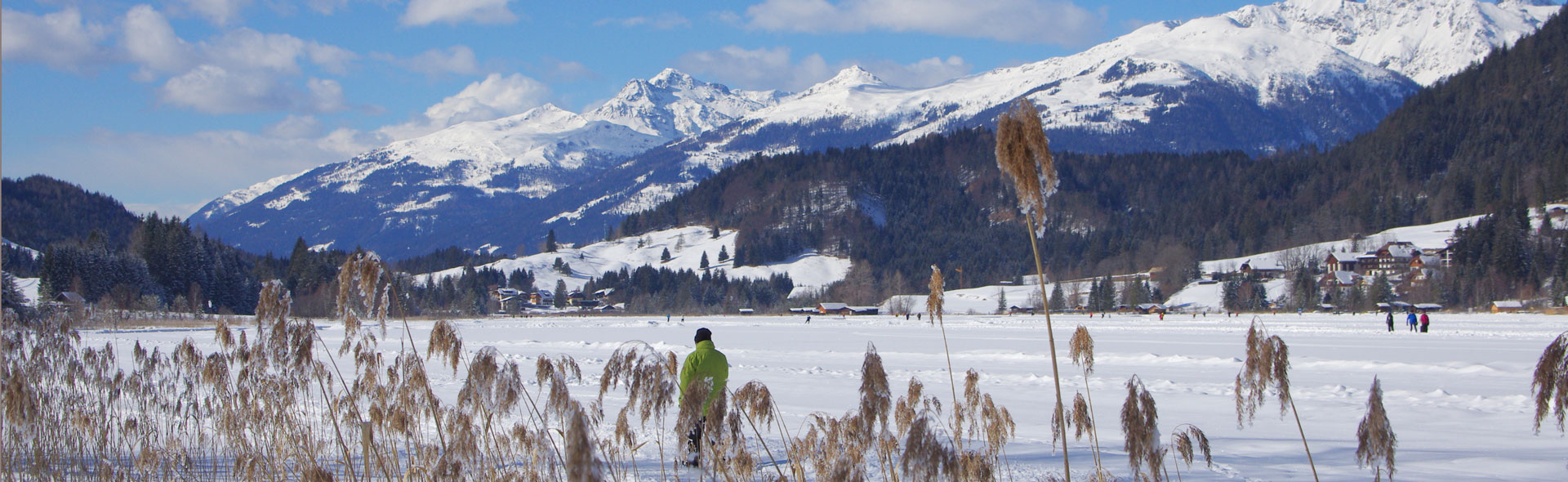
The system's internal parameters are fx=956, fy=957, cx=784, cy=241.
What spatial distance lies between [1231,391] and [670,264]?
547 feet

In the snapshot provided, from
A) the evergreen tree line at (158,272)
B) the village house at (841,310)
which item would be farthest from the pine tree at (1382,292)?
Result: the evergreen tree line at (158,272)

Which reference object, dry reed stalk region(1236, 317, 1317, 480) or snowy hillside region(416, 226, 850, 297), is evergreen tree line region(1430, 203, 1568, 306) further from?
dry reed stalk region(1236, 317, 1317, 480)

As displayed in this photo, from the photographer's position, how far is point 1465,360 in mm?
23781

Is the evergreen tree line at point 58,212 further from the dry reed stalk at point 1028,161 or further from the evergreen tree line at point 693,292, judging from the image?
the dry reed stalk at point 1028,161

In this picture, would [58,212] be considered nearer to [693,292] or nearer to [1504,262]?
[693,292]

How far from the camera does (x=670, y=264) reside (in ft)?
594

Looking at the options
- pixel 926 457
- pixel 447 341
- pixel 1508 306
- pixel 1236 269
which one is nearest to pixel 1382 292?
pixel 1508 306

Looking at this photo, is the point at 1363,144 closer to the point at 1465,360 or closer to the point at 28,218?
the point at 1465,360

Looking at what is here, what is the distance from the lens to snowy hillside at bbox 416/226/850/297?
16238cm

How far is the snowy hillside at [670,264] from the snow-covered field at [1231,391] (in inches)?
4502

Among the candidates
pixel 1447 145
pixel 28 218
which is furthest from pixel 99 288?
pixel 1447 145

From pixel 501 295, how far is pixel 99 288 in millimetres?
70944

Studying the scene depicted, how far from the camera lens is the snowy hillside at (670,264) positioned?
162375 mm

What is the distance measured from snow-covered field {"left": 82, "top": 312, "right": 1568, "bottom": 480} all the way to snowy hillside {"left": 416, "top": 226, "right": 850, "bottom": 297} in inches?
4502
